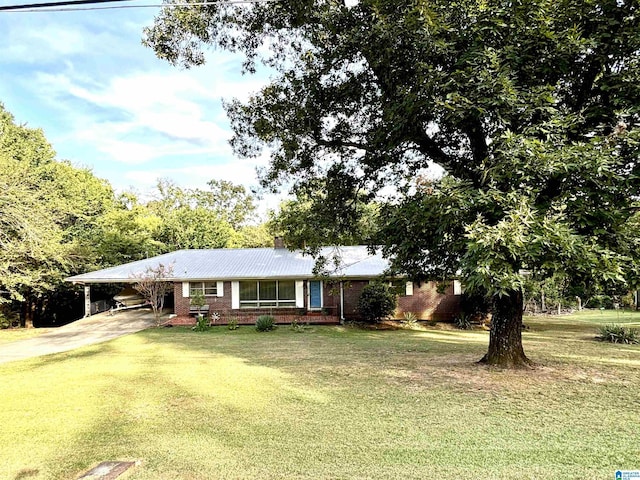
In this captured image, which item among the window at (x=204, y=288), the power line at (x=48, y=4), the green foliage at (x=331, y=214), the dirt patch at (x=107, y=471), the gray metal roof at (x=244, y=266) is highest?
the power line at (x=48, y=4)

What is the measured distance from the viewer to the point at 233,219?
49.0 m

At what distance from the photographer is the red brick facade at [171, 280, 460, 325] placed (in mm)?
20250

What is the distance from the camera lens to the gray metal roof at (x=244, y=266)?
19625 mm

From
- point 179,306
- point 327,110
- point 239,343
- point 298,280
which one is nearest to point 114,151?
point 179,306

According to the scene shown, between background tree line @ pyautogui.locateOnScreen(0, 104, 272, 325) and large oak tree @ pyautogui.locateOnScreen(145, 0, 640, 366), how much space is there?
10.5m

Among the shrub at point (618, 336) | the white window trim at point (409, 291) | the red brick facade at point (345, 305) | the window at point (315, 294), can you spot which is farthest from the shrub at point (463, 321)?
the window at point (315, 294)

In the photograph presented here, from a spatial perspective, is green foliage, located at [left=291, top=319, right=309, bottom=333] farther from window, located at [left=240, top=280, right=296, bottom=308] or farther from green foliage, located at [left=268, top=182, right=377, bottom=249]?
green foliage, located at [left=268, top=182, right=377, bottom=249]

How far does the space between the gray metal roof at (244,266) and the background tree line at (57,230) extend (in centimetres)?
228

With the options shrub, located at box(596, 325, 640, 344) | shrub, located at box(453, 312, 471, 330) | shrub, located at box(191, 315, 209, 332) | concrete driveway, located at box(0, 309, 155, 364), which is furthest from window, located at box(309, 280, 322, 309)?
shrub, located at box(596, 325, 640, 344)

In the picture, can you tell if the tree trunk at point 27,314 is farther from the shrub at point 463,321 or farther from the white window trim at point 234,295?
the shrub at point 463,321

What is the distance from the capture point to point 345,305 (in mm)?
20406

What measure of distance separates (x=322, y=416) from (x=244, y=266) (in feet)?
50.9

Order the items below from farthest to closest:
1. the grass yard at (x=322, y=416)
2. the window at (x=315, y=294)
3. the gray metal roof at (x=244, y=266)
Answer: the window at (x=315, y=294) → the gray metal roof at (x=244, y=266) → the grass yard at (x=322, y=416)

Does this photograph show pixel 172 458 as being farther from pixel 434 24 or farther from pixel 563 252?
pixel 434 24
